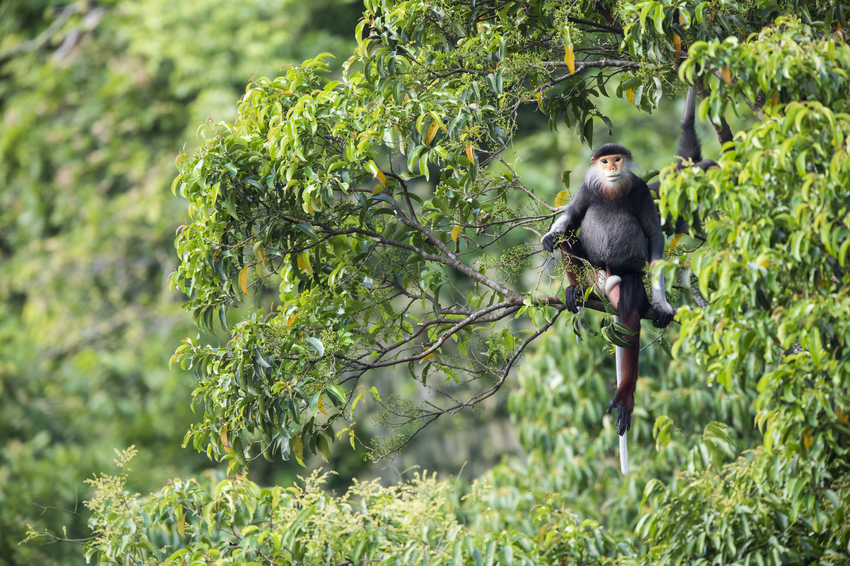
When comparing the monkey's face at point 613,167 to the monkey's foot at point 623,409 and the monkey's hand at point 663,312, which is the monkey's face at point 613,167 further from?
the monkey's foot at point 623,409

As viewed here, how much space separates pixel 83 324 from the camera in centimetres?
883

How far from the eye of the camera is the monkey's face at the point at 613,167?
9.71ft

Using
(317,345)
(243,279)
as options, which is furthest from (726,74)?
(243,279)

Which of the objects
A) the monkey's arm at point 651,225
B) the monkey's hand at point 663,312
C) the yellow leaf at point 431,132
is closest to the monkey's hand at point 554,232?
the monkey's arm at point 651,225

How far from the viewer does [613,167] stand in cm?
296

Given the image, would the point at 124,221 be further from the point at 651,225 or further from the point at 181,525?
the point at 651,225

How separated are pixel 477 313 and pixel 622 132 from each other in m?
5.72

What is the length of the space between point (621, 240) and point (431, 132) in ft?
2.68

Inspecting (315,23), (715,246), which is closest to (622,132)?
(315,23)

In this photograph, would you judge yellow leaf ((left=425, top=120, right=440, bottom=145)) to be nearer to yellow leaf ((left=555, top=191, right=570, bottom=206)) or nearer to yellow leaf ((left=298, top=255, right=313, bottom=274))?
yellow leaf ((left=298, top=255, right=313, bottom=274))

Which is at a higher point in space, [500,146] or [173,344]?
[500,146]

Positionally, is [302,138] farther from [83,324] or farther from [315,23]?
[315,23]

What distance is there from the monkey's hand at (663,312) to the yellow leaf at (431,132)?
3.10 feet

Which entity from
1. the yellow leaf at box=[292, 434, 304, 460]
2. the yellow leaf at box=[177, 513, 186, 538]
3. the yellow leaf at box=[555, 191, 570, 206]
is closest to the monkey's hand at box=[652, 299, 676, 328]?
the yellow leaf at box=[555, 191, 570, 206]
